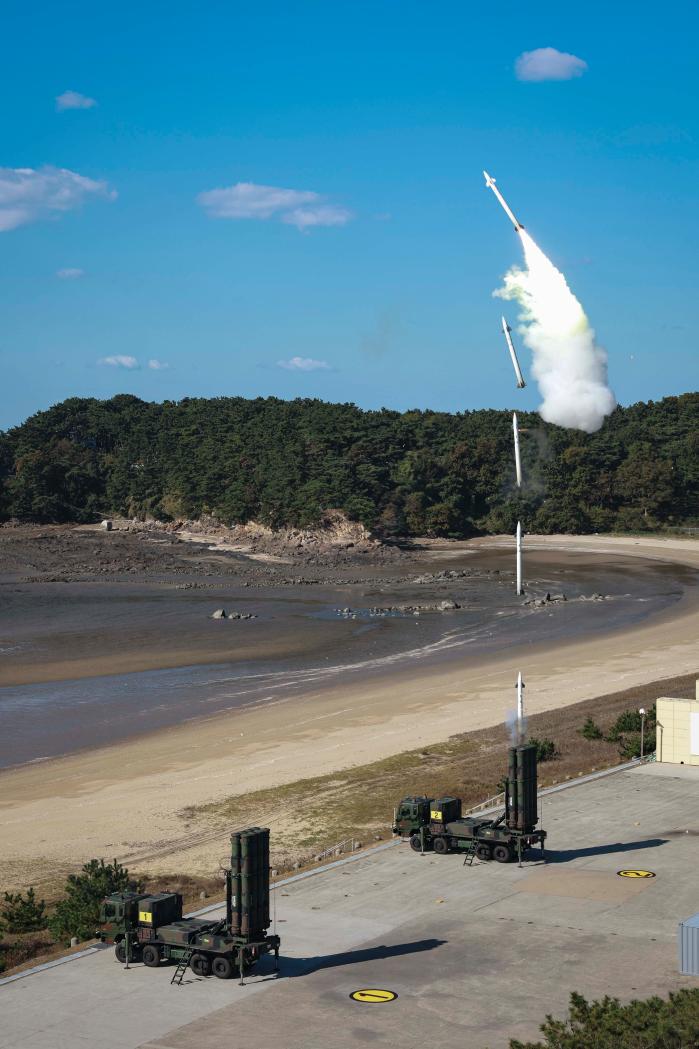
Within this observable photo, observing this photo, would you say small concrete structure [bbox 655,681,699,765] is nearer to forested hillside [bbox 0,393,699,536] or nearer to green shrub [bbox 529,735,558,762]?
green shrub [bbox 529,735,558,762]

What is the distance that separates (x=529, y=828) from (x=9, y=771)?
22920 millimetres

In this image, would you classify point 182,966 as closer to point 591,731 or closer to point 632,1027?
point 632,1027

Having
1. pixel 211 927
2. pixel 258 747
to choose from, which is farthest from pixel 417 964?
pixel 258 747

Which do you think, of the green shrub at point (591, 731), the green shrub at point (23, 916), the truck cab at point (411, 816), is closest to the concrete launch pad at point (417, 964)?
the truck cab at point (411, 816)

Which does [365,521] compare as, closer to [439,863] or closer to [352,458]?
[352,458]

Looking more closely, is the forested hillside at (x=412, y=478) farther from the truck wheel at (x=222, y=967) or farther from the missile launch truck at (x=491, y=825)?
the truck wheel at (x=222, y=967)

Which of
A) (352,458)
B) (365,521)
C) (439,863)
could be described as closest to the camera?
(439,863)

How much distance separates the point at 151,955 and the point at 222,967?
5.38 feet

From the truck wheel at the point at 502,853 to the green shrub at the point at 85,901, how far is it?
9257 mm

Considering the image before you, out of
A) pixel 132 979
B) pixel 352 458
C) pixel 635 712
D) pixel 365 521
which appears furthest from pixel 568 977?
pixel 352 458

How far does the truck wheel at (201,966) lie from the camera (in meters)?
24.2

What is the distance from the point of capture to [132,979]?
2412 centimetres

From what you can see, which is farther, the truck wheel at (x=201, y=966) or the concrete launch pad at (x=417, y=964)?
the truck wheel at (x=201, y=966)

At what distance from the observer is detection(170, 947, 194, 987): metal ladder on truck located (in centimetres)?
2400
